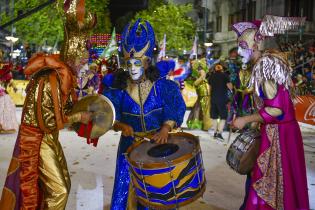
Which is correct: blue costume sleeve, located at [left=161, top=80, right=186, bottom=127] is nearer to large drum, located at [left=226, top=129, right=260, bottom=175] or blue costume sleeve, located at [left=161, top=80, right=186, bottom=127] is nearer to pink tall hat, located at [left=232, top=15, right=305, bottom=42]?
large drum, located at [left=226, top=129, right=260, bottom=175]

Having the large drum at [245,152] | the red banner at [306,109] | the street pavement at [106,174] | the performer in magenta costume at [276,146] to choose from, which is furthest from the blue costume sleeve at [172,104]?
the red banner at [306,109]

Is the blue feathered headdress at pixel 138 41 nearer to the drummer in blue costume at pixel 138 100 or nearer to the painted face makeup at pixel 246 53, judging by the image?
the drummer in blue costume at pixel 138 100

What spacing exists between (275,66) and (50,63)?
1.93 meters

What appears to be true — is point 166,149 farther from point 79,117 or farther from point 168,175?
point 79,117

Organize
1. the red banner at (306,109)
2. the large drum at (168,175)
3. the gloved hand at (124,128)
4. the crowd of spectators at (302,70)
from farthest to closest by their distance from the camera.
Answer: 1. the crowd of spectators at (302,70)
2. the red banner at (306,109)
3. the gloved hand at (124,128)
4. the large drum at (168,175)

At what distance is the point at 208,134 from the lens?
37.6ft

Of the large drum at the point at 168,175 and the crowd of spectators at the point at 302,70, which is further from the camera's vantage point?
the crowd of spectators at the point at 302,70

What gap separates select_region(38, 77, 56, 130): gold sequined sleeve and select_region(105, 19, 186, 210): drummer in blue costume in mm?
560

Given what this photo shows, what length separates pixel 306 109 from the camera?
1158cm

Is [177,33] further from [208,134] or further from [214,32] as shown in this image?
[208,134]

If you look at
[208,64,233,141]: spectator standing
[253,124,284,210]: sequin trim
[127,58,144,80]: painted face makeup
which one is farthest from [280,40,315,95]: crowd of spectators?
[127,58,144,80]: painted face makeup

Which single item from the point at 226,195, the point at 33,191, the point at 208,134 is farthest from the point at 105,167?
the point at 208,134

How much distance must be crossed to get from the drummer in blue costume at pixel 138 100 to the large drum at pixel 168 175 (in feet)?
1.31

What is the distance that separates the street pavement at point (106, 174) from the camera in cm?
550
